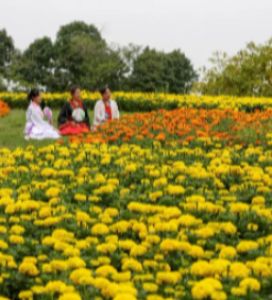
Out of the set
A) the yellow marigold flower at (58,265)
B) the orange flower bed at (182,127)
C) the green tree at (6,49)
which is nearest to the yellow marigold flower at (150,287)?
the yellow marigold flower at (58,265)

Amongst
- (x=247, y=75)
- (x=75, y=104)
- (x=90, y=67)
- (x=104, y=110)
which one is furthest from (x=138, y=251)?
(x=90, y=67)

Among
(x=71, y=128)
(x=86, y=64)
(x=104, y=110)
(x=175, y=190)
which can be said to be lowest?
(x=175, y=190)

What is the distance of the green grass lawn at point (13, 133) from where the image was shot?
11.5 metres

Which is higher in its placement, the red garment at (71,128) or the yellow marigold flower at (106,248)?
the red garment at (71,128)

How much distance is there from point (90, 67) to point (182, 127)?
25.1 m

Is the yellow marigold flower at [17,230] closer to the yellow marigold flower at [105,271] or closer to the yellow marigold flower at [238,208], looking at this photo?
the yellow marigold flower at [105,271]

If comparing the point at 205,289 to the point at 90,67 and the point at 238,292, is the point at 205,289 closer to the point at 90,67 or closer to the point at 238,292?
the point at 238,292

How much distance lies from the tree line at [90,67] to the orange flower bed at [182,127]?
22.6 meters

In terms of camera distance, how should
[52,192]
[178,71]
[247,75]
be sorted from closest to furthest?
[52,192]
[247,75]
[178,71]

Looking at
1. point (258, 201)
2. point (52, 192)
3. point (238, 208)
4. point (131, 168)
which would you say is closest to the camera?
point (238, 208)

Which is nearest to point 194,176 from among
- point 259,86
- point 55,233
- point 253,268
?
point 55,233

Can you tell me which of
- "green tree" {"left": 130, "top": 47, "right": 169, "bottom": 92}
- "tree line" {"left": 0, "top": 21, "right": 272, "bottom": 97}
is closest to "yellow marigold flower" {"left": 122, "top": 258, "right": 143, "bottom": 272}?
"tree line" {"left": 0, "top": 21, "right": 272, "bottom": 97}

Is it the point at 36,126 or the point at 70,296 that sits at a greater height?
the point at 36,126

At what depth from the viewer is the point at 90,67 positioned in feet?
112
